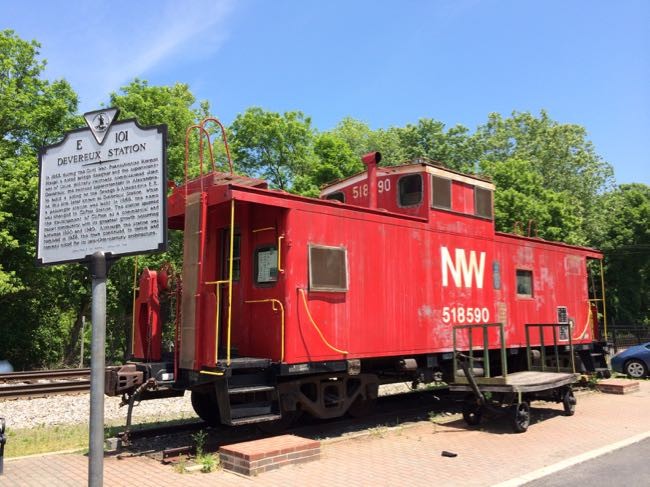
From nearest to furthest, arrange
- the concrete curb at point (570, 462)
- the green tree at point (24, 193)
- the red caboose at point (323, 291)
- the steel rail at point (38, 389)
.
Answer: the concrete curb at point (570, 462) < the red caboose at point (323, 291) < the steel rail at point (38, 389) < the green tree at point (24, 193)

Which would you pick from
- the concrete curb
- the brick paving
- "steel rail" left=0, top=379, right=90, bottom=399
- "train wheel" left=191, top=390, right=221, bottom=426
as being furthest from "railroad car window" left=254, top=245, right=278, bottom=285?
"steel rail" left=0, top=379, right=90, bottom=399

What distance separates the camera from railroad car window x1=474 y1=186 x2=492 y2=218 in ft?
36.1

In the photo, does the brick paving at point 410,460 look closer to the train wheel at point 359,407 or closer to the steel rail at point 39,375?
the train wheel at point 359,407

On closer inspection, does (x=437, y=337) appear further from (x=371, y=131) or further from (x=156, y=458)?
(x=371, y=131)

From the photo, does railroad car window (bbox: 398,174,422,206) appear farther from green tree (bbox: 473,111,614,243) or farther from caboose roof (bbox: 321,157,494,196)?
green tree (bbox: 473,111,614,243)

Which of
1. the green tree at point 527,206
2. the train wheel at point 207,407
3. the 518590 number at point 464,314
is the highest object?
the green tree at point 527,206

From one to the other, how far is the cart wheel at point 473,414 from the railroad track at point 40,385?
Answer: 30.0 ft

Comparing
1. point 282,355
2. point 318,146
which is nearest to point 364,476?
point 282,355

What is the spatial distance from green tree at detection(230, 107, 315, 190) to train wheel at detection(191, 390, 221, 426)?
21.2 metres

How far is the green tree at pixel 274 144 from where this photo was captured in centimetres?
2923

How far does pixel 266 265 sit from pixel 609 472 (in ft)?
16.8

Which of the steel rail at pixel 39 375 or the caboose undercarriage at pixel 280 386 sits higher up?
the caboose undercarriage at pixel 280 386

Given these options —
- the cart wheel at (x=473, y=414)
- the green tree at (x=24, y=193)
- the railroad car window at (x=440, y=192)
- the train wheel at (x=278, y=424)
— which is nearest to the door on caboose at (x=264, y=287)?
the train wheel at (x=278, y=424)

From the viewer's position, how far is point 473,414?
9.16 metres
